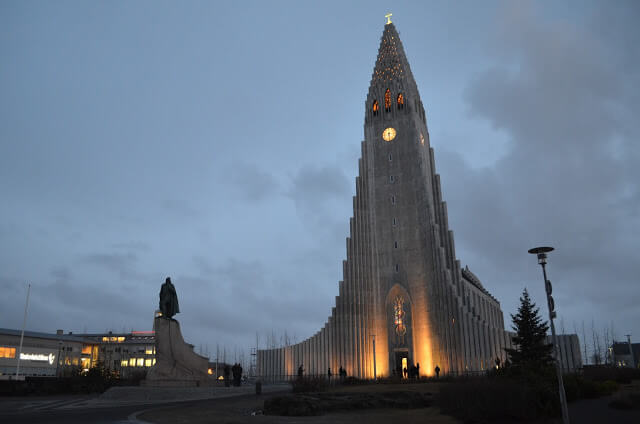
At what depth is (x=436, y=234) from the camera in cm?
4759

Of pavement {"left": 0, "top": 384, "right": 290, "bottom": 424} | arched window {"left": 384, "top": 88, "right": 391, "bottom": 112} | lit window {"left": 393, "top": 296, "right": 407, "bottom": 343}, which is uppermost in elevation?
arched window {"left": 384, "top": 88, "right": 391, "bottom": 112}

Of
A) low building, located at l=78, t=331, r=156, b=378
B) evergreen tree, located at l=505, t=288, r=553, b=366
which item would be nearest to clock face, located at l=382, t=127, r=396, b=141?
evergreen tree, located at l=505, t=288, r=553, b=366

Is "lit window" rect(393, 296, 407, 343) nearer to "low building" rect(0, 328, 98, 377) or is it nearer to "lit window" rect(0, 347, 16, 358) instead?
"low building" rect(0, 328, 98, 377)

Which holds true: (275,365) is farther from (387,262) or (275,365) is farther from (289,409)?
(289,409)

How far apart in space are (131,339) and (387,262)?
62989 millimetres

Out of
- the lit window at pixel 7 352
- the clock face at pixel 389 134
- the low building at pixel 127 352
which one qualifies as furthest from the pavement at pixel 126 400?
the low building at pixel 127 352

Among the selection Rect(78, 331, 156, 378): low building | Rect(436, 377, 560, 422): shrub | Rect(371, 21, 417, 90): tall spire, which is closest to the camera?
Rect(436, 377, 560, 422): shrub

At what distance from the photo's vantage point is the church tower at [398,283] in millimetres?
44844

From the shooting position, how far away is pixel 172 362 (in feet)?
93.5

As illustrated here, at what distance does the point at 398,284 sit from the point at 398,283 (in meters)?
0.11

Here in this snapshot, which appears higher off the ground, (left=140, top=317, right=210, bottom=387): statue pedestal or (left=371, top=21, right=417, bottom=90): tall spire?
(left=371, top=21, right=417, bottom=90): tall spire

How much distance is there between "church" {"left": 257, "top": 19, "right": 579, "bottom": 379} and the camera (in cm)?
4478

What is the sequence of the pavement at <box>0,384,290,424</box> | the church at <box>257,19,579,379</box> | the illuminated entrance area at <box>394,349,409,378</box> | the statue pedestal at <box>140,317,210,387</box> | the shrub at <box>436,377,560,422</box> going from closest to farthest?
1. the shrub at <box>436,377,560,422</box>
2. the pavement at <box>0,384,290,424</box>
3. the statue pedestal at <box>140,317,210,387</box>
4. the church at <box>257,19,579,379</box>
5. the illuminated entrance area at <box>394,349,409,378</box>

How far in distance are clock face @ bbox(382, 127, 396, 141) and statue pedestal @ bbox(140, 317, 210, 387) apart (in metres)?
34.2
